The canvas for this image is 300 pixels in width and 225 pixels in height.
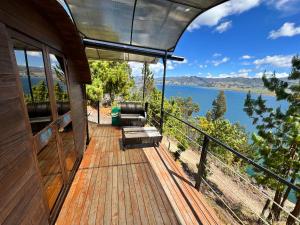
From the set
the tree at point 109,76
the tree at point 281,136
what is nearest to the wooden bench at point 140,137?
the tree at point 281,136

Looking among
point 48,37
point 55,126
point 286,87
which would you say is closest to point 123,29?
point 48,37

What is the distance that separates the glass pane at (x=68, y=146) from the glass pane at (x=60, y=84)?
0.32 m

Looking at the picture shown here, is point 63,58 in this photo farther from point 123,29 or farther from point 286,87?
point 286,87

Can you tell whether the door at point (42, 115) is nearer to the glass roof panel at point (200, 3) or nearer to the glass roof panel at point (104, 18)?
the glass roof panel at point (104, 18)

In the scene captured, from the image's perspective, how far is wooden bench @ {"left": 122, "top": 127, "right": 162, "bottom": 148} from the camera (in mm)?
3916

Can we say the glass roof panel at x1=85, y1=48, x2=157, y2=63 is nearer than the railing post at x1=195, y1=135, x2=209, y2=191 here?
No

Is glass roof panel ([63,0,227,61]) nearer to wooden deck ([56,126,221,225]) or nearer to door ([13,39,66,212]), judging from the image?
door ([13,39,66,212])

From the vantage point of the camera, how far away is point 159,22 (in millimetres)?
3029

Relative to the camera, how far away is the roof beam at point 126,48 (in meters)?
3.41

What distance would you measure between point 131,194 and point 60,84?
2.17 m

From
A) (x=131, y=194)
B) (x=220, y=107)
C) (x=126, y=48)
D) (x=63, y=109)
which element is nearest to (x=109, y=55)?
(x=126, y=48)

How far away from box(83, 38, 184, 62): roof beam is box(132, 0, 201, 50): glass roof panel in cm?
16

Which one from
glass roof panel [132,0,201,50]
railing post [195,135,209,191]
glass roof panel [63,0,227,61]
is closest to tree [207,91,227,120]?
glass roof panel [132,0,201,50]

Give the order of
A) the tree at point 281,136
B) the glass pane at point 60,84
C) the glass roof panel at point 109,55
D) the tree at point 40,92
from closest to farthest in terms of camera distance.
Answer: the tree at point 40,92 < the glass pane at point 60,84 < the glass roof panel at point 109,55 < the tree at point 281,136
